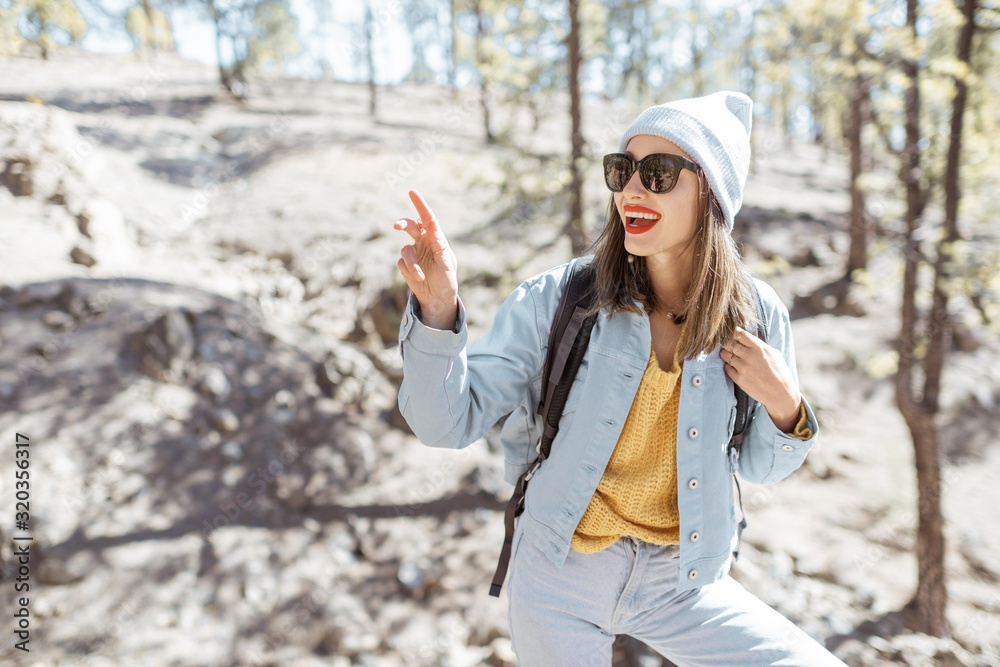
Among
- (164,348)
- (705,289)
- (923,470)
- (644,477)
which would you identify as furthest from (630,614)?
(164,348)

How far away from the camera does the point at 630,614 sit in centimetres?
A: 155

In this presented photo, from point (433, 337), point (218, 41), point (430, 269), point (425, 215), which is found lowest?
point (433, 337)

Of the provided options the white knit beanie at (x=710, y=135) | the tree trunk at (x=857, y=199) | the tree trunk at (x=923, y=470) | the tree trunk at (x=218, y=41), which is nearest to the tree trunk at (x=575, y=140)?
the tree trunk at (x=923, y=470)

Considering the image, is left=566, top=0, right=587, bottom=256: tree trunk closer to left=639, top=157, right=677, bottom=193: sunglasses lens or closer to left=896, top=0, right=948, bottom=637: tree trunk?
left=896, top=0, right=948, bottom=637: tree trunk

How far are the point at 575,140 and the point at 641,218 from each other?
4.20 meters

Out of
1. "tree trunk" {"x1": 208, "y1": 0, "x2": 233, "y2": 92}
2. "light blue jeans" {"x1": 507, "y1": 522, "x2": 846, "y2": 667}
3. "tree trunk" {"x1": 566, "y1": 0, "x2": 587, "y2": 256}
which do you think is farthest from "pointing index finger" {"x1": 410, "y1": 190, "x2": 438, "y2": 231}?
"tree trunk" {"x1": 208, "y1": 0, "x2": 233, "y2": 92}

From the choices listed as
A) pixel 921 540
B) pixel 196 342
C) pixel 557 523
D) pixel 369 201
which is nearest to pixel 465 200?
pixel 369 201

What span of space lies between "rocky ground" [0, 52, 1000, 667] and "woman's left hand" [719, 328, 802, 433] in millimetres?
2849

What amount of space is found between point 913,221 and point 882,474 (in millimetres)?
3637

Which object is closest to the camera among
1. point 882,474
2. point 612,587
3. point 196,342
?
point 612,587

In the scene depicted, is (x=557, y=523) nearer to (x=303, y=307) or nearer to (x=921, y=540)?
(x=921, y=540)

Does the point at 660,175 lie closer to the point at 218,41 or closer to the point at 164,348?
the point at 164,348

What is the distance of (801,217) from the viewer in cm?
1288

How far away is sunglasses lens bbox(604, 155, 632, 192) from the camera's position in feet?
5.14
